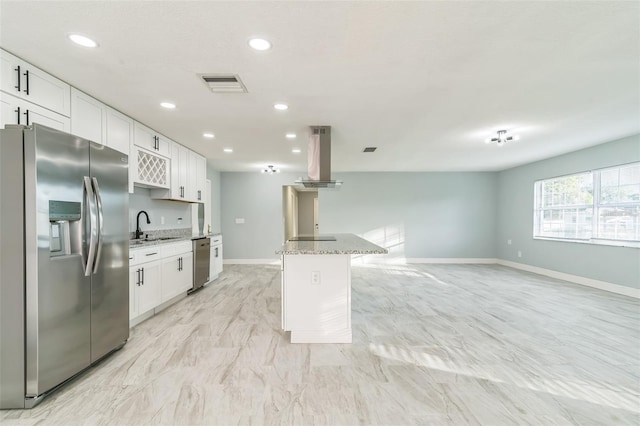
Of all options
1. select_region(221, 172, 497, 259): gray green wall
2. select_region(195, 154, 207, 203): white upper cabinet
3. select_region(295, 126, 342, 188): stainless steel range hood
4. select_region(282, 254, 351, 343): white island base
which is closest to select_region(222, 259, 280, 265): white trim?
select_region(221, 172, 497, 259): gray green wall

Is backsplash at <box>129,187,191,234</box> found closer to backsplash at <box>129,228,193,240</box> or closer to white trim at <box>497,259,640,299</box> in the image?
backsplash at <box>129,228,193,240</box>

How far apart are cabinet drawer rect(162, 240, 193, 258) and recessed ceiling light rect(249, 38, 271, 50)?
9.71ft

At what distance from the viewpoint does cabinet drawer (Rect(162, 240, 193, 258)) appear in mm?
4031

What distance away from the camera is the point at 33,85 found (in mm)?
2354

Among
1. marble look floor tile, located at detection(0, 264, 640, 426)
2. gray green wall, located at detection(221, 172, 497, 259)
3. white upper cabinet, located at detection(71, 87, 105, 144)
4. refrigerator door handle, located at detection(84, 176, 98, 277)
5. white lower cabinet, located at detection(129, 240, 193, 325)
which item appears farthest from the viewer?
gray green wall, located at detection(221, 172, 497, 259)

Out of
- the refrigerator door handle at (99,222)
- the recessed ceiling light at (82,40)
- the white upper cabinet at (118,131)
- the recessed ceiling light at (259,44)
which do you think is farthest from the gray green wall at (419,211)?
the recessed ceiling light at (82,40)

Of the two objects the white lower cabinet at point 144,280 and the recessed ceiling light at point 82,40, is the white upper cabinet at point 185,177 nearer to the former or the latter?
the white lower cabinet at point 144,280

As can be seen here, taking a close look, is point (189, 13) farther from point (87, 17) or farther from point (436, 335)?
point (436, 335)

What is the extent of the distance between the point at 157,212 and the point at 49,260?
2.93 meters

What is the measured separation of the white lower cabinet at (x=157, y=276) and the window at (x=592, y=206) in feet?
22.7

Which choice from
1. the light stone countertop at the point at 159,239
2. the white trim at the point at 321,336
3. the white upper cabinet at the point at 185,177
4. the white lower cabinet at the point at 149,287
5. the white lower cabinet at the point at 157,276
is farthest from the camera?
the white upper cabinet at the point at 185,177

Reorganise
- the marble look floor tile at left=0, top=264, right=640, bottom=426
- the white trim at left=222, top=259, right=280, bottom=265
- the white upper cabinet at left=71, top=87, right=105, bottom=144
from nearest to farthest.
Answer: the marble look floor tile at left=0, top=264, right=640, bottom=426 → the white upper cabinet at left=71, top=87, right=105, bottom=144 → the white trim at left=222, top=259, right=280, bottom=265

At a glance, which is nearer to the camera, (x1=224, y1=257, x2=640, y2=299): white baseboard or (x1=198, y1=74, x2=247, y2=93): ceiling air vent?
(x1=198, y1=74, x2=247, y2=93): ceiling air vent

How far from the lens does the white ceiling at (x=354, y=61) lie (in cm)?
177
